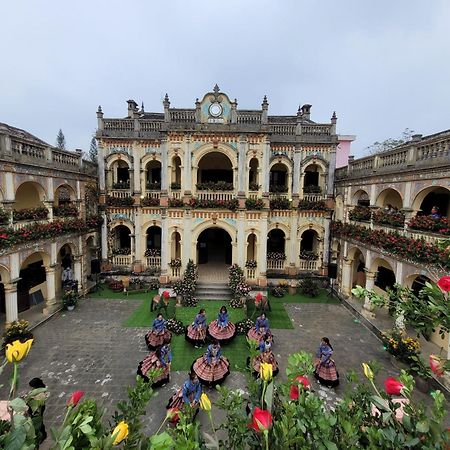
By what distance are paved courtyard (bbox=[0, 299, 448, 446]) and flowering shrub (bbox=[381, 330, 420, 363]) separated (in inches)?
23.2

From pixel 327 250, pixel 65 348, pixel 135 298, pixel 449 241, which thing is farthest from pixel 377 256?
pixel 65 348

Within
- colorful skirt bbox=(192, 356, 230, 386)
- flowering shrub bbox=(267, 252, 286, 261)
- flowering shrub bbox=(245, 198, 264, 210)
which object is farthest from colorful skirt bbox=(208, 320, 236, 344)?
flowering shrub bbox=(267, 252, 286, 261)

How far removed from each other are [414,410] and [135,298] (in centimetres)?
1620

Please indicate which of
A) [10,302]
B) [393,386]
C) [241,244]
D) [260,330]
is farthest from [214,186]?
[393,386]

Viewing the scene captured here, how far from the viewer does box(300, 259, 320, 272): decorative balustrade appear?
18.7m

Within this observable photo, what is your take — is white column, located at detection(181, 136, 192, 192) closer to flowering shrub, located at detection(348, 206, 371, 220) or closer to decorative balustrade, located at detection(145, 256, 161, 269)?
decorative balustrade, located at detection(145, 256, 161, 269)

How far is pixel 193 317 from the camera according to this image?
13891 mm

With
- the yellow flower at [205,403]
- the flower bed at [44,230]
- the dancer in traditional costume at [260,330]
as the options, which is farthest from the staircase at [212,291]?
the yellow flower at [205,403]

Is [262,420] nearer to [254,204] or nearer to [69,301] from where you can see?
[254,204]

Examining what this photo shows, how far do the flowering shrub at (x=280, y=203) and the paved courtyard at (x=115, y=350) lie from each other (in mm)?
6613

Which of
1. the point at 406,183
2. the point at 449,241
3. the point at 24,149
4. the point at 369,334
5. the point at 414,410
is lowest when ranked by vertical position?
the point at 369,334

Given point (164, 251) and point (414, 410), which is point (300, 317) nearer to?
point (164, 251)

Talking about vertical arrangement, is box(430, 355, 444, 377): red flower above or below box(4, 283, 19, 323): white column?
above

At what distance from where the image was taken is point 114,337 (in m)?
11.9
